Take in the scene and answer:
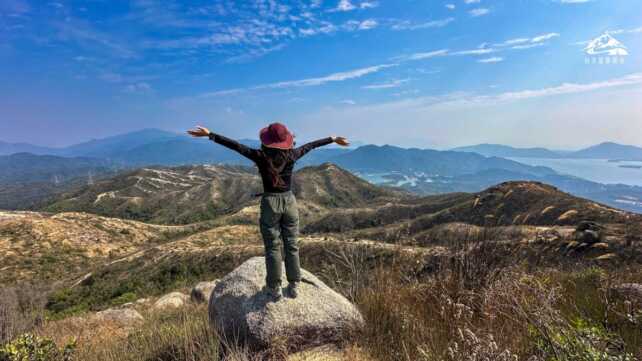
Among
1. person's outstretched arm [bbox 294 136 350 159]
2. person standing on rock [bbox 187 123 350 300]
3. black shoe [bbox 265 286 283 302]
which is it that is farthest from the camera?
person's outstretched arm [bbox 294 136 350 159]

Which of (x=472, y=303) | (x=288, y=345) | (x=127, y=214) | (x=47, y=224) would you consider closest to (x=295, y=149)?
(x=288, y=345)

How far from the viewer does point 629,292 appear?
4.41m

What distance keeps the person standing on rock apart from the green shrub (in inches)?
104

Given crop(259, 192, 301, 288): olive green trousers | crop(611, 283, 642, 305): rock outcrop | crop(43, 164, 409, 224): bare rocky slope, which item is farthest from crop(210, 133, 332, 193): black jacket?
crop(43, 164, 409, 224): bare rocky slope

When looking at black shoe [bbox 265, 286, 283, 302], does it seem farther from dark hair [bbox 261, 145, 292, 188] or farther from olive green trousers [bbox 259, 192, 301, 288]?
dark hair [bbox 261, 145, 292, 188]

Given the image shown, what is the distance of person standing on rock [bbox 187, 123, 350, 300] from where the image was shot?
16.8ft

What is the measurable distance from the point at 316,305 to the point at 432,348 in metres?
2.09

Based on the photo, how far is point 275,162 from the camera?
540 centimetres

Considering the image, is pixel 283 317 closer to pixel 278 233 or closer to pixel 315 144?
pixel 278 233

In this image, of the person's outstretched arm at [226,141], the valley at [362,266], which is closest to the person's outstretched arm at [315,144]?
the person's outstretched arm at [226,141]

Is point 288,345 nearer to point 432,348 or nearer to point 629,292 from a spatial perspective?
point 432,348

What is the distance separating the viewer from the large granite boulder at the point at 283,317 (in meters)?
4.59

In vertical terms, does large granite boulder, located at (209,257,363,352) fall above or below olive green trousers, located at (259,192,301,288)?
below

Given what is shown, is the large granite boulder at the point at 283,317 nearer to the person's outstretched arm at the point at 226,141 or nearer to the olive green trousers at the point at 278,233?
the olive green trousers at the point at 278,233
